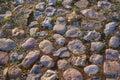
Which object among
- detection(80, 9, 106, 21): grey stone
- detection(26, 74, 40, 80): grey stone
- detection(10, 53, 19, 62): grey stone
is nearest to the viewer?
detection(26, 74, 40, 80): grey stone

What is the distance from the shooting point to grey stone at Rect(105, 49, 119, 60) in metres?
4.17

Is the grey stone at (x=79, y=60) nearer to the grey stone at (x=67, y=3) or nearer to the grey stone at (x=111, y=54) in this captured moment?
the grey stone at (x=111, y=54)

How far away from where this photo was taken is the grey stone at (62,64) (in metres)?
4.17

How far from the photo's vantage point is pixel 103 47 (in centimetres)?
432

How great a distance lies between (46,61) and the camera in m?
4.27

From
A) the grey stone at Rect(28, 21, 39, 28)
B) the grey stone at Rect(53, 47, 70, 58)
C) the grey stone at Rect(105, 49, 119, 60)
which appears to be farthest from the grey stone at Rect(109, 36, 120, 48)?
the grey stone at Rect(28, 21, 39, 28)

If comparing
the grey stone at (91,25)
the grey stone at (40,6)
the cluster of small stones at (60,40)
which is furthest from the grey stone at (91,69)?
the grey stone at (40,6)

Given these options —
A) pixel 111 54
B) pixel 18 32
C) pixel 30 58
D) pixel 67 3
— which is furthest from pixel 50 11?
pixel 111 54

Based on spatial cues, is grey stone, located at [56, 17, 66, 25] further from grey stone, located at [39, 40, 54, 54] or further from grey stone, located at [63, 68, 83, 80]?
grey stone, located at [63, 68, 83, 80]

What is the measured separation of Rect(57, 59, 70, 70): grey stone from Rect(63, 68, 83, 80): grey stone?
76 millimetres

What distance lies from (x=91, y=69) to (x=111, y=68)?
28 centimetres

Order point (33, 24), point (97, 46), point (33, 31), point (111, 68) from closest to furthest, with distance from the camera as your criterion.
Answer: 1. point (111, 68)
2. point (97, 46)
3. point (33, 31)
4. point (33, 24)

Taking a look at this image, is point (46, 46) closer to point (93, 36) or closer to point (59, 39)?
point (59, 39)

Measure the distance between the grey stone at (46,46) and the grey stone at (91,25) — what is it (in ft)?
2.04
